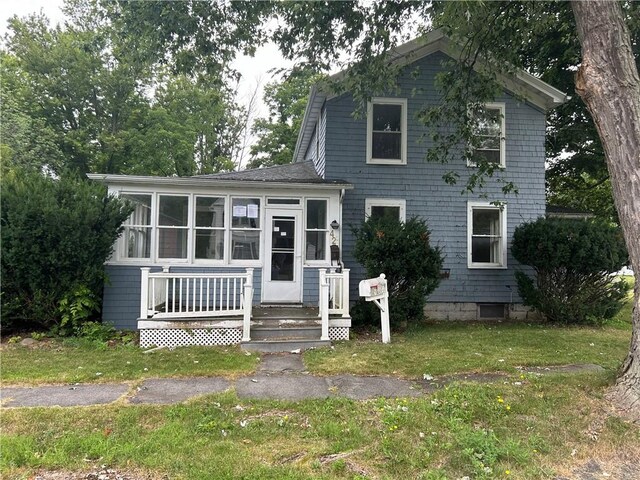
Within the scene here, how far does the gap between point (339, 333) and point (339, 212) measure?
2774mm

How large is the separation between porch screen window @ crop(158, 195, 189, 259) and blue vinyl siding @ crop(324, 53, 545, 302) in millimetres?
3454

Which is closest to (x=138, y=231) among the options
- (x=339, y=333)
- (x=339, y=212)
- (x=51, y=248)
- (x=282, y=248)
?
(x=51, y=248)

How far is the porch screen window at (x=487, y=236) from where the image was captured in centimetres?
983

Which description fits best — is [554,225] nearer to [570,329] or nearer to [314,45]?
[570,329]

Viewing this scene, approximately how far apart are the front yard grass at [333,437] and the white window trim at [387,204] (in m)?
5.85

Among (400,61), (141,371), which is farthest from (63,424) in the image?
(400,61)

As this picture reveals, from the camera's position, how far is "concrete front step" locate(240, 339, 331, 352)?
6.46 m

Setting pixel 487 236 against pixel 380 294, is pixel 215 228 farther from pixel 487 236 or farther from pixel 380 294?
pixel 487 236

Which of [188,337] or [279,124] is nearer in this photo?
[188,337]

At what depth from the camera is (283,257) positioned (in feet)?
28.8

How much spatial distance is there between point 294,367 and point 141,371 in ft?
6.63

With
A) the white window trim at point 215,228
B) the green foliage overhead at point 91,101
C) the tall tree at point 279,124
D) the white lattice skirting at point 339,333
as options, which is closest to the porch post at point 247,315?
the white lattice skirting at point 339,333

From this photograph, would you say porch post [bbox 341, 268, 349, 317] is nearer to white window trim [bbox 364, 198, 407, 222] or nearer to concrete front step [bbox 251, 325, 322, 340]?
concrete front step [bbox 251, 325, 322, 340]

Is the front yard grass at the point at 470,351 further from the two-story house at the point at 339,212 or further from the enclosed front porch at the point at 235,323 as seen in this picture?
the two-story house at the point at 339,212
